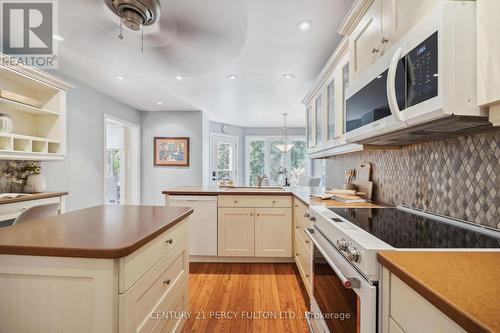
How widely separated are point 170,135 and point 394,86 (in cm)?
491

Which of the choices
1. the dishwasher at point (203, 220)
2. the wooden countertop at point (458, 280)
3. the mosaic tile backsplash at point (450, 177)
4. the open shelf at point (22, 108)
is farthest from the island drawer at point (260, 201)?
the open shelf at point (22, 108)

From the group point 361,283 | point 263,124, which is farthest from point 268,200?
point 263,124

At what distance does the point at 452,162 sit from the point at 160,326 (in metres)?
1.72

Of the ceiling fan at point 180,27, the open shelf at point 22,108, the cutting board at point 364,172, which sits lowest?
the cutting board at point 364,172

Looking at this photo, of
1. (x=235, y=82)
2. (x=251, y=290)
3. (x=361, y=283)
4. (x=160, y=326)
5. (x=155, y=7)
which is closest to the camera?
(x=361, y=283)

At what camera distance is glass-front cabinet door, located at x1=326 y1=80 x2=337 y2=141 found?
2.33m

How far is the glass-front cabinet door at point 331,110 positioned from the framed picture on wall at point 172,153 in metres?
3.57

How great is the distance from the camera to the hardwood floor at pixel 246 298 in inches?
70.3

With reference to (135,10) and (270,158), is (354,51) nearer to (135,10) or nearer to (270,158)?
(135,10)

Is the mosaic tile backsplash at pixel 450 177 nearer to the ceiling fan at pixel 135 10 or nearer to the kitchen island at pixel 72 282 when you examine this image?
the kitchen island at pixel 72 282

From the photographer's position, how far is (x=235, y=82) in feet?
11.6

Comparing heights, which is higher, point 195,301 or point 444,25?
point 444,25

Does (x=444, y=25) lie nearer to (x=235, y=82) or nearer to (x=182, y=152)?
(x=235, y=82)

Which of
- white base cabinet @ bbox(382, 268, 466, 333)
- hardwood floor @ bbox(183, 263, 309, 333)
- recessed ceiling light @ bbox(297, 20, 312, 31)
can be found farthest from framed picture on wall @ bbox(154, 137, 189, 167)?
white base cabinet @ bbox(382, 268, 466, 333)
